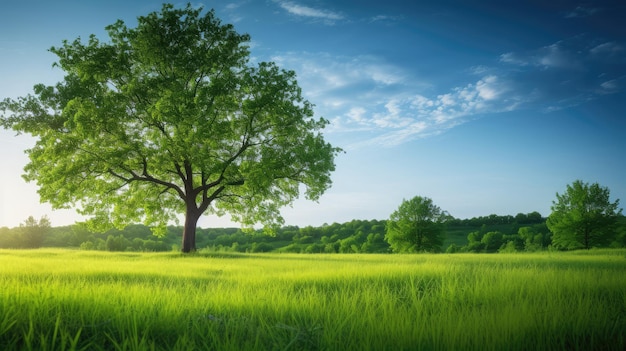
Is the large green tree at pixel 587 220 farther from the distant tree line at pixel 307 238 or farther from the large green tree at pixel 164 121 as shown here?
the large green tree at pixel 164 121

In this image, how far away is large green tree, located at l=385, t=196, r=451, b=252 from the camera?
55969 millimetres

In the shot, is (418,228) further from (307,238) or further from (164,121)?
(307,238)

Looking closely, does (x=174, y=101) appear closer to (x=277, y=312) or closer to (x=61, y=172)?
(x=61, y=172)

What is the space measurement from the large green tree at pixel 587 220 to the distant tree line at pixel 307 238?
2.46m

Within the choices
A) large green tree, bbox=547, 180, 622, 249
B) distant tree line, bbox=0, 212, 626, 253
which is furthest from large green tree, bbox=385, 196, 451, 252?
large green tree, bbox=547, 180, 622, 249

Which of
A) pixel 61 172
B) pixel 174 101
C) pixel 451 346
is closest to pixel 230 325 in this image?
pixel 451 346

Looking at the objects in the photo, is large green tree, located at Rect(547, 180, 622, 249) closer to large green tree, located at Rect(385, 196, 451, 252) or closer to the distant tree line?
the distant tree line

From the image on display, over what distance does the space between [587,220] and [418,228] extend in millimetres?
21468

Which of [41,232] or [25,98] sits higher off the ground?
[25,98]

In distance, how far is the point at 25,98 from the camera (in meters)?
21.3

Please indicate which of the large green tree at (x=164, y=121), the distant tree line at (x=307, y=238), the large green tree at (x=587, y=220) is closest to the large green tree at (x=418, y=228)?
the distant tree line at (x=307, y=238)

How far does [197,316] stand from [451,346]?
2.36m

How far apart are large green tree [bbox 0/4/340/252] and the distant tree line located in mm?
4579

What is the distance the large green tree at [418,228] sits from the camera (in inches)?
2203
